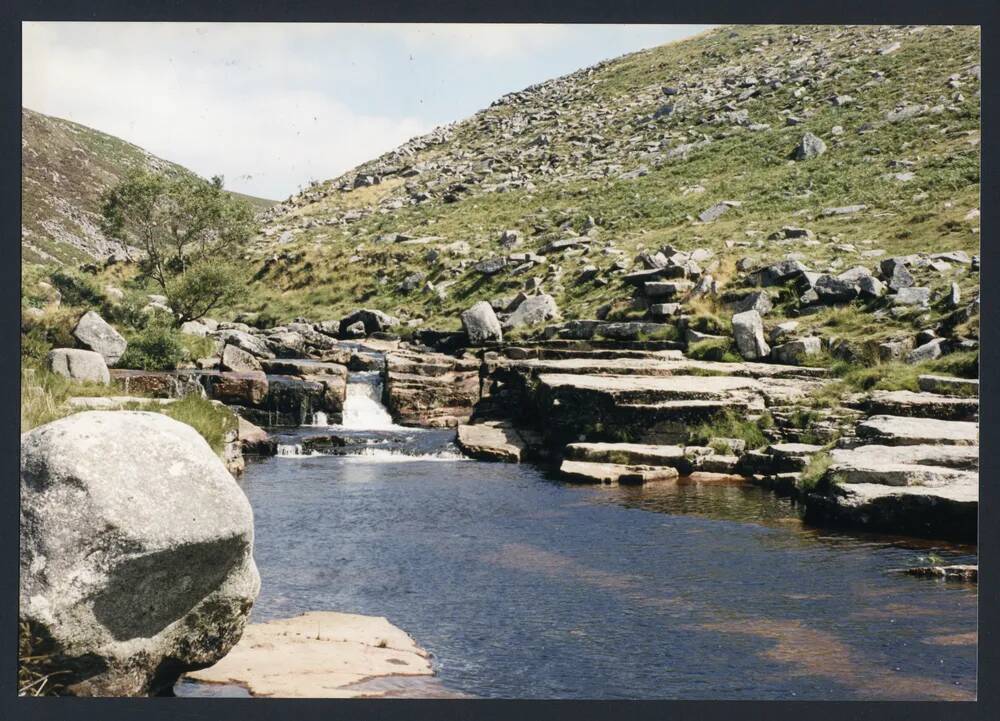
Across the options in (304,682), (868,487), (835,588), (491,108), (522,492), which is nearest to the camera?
(304,682)

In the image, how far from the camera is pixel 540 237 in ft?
125

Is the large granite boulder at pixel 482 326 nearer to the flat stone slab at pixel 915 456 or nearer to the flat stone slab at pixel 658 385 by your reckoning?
the flat stone slab at pixel 658 385

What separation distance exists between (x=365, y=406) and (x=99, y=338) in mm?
6962

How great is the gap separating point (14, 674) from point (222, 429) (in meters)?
11.0

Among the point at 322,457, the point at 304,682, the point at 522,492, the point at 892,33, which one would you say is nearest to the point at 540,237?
the point at 322,457

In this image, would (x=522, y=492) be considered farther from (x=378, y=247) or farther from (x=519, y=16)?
(x=378, y=247)

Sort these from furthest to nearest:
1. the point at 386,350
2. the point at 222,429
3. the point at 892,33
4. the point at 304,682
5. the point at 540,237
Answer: the point at 892,33
the point at 540,237
the point at 386,350
the point at 222,429
the point at 304,682

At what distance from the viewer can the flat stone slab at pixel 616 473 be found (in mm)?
17641

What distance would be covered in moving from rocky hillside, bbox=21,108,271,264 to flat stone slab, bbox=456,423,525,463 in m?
19.1

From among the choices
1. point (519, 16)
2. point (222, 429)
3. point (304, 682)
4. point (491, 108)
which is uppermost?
point (491, 108)

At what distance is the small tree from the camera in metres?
33.7

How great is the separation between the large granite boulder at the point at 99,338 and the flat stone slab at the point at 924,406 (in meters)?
17.9

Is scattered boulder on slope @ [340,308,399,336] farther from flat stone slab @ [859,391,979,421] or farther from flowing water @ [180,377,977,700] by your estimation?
flat stone slab @ [859,391,979,421]

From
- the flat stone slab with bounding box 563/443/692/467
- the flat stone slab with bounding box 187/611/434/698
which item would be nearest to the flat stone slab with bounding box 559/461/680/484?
the flat stone slab with bounding box 563/443/692/467
